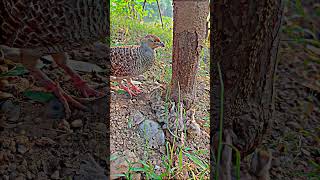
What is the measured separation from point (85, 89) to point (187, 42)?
1.51 ft

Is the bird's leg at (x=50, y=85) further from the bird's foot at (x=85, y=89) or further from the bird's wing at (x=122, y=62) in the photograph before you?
the bird's wing at (x=122, y=62)

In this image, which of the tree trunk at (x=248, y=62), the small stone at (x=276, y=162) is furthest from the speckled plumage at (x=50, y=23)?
the small stone at (x=276, y=162)

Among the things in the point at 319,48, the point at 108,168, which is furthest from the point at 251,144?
the point at 319,48

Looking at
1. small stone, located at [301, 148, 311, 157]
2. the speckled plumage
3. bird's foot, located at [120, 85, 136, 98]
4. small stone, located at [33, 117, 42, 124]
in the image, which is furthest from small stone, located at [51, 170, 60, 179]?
small stone, located at [301, 148, 311, 157]

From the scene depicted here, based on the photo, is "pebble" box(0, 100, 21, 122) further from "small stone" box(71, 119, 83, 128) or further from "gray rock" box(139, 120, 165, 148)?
"gray rock" box(139, 120, 165, 148)

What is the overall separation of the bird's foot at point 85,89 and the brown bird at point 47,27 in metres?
0.12

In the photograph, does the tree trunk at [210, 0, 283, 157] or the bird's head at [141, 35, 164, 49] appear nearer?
the tree trunk at [210, 0, 283, 157]

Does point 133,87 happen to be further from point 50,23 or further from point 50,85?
point 50,23

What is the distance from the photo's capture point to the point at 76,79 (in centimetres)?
128

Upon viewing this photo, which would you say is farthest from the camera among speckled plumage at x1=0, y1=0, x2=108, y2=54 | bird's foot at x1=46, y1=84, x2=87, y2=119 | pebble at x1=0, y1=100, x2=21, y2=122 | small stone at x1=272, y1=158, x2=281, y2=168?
bird's foot at x1=46, y1=84, x2=87, y2=119

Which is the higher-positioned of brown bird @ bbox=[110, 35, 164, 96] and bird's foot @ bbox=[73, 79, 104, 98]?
brown bird @ bbox=[110, 35, 164, 96]

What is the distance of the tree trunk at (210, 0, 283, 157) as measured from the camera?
52cm

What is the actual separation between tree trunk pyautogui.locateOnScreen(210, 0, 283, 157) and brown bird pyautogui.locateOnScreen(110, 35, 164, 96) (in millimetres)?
791

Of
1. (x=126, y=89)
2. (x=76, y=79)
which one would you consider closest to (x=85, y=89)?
(x=76, y=79)
